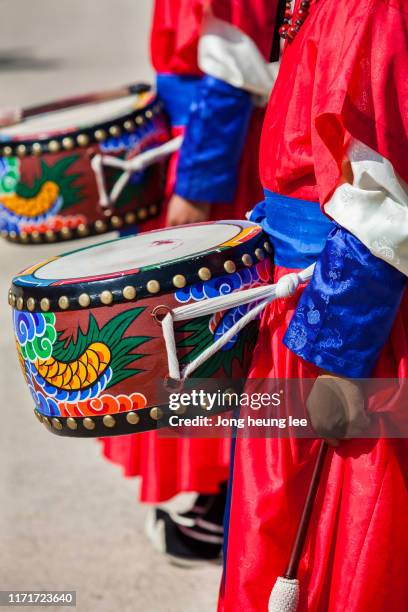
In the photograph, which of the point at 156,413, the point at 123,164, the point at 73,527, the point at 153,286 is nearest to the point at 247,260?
the point at 153,286

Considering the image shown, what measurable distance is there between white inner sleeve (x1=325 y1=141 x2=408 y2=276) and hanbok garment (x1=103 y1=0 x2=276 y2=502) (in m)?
0.91

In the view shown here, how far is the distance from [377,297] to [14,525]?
1629mm

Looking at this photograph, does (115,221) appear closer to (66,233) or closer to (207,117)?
(66,233)

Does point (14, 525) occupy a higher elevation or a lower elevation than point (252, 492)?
lower

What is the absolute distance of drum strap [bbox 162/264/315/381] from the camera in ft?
4.95

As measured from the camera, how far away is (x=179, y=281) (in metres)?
1.50

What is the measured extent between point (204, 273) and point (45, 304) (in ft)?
0.81

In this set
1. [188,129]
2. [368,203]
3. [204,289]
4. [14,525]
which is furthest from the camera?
[14,525]

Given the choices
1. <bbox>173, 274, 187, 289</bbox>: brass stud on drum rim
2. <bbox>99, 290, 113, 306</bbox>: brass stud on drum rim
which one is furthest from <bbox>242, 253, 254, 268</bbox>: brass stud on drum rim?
<bbox>99, 290, 113, 306</bbox>: brass stud on drum rim

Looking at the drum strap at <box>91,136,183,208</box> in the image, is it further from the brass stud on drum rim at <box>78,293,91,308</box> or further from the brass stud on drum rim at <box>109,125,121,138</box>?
the brass stud on drum rim at <box>78,293,91,308</box>

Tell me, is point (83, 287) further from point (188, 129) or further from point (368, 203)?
point (188, 129)

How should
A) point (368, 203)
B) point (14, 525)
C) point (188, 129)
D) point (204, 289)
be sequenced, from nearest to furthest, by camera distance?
point (368, 203), point (204, 289), point (188, 129), point (14, 525)

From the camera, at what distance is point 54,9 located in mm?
16578

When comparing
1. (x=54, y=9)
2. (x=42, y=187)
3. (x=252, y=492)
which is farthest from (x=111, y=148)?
(x=54, y=9)
